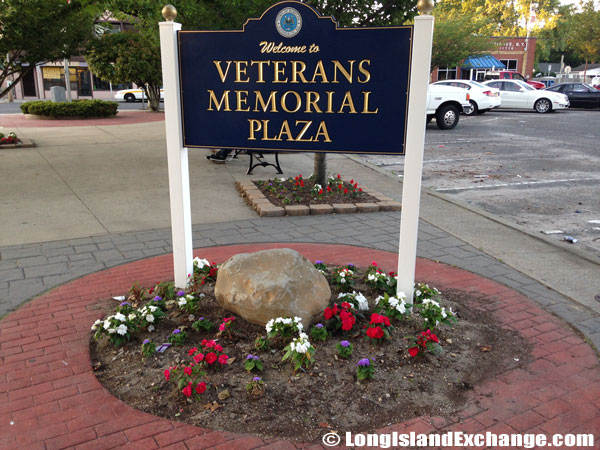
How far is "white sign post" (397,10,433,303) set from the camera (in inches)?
150

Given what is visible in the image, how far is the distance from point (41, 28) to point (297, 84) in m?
9.85

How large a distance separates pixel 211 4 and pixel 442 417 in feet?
24.7

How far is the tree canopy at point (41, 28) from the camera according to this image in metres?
11.0

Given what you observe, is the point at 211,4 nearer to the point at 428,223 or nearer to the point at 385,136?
the point at 428,223

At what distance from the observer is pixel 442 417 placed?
3.07m

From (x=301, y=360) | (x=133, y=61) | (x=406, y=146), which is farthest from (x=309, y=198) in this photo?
(x=133, y=61)

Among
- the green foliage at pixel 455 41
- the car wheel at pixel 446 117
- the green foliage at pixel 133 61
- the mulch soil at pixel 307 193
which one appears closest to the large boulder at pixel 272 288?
the mulch soil at pixel 307 193

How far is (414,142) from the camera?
4.01 metres

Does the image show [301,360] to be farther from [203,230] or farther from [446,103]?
[446,103]

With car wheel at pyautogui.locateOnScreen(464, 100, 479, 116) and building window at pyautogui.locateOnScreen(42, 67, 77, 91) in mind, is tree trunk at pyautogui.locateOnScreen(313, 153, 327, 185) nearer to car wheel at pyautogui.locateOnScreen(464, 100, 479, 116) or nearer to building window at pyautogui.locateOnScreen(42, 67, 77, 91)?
car wheel at pyautogui.locateOnScreen(464, 100, 479, 116)

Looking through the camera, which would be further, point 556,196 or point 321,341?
point 556,196

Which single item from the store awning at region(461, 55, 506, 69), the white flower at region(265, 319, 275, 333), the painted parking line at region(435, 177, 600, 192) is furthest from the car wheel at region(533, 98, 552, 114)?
the white flower at region(265, 319, 275, 333)

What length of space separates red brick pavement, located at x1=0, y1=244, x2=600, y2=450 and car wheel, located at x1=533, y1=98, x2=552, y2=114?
23491 mm

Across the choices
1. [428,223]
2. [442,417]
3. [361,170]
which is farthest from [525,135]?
[442,417]
